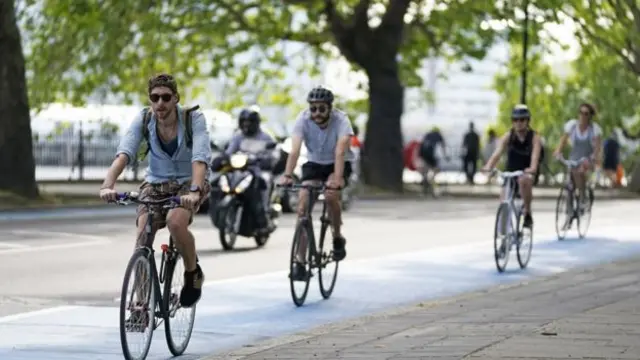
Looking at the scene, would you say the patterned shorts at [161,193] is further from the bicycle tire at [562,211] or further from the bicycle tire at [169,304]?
the bicycle tire at [562,211]

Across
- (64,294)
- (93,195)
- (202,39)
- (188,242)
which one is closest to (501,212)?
(64,294)

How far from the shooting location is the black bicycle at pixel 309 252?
1480cm

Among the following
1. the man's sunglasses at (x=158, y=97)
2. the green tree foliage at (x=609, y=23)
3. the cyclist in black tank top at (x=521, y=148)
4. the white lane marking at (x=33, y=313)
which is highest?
the green tree foliage at (x=609, y=23)

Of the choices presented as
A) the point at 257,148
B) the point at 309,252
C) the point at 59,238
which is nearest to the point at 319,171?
the point at 309,252

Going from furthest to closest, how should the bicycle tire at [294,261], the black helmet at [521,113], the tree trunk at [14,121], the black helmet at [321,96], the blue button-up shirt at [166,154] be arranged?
1. the tree trunk at [14,121]
2. the black helmet at [521,113]
3. the black helmet at [321,96]
4. the bicycle tire at [294,261]
5. the blue button-up shirt at [166,154]

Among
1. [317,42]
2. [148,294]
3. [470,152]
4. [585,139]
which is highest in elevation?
[317,42]

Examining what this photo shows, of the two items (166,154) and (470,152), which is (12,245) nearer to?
(166,154)

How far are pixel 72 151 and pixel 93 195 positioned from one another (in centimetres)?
1092

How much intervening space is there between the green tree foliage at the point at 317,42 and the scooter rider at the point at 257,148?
52.5ft

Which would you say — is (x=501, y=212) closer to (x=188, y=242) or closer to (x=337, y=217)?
(x=337, y=217)

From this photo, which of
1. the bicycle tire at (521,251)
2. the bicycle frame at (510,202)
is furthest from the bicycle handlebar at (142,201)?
the bicycle tire at (521,251)

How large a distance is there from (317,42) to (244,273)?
91.9 feet

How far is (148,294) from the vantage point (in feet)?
34.4

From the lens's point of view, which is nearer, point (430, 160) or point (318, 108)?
point (318, 108)
